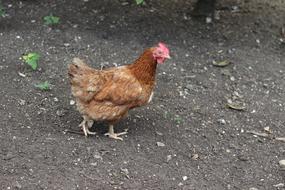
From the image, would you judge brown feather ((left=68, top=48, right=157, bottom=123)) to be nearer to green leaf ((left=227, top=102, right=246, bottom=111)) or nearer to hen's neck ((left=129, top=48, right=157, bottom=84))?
hen's neck ((left=129, top=48, right=157, bottom=84))

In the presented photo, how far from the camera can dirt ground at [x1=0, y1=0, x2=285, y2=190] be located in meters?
4.27

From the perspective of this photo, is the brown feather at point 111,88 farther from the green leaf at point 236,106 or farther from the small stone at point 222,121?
the green leaf at point 236,106

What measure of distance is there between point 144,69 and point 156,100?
0.77 metres

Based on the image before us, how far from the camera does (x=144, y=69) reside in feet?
14.5

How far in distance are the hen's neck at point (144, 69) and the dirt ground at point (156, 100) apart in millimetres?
510

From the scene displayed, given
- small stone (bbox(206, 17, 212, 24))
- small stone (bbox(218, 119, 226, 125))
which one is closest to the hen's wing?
small stone (bbox(218, 119, 226, 125))

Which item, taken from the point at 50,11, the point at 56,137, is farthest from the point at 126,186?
the point at 50,11

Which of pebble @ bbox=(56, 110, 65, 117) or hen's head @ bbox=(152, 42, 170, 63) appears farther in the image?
pebble @ bbox=(56, 110, 65, 117)

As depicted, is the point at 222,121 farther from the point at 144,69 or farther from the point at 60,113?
the point at 60,113

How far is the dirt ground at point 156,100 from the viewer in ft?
14.0

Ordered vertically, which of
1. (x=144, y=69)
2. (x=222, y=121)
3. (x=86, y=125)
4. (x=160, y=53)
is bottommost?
(x=222, y=121)

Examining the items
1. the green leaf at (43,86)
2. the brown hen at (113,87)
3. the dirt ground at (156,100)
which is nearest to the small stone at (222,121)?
the dirt ground at (156,100)

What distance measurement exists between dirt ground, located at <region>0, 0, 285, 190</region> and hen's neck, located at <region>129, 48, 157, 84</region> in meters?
0.51

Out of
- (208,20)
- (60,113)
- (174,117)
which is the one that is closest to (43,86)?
(60,113)
